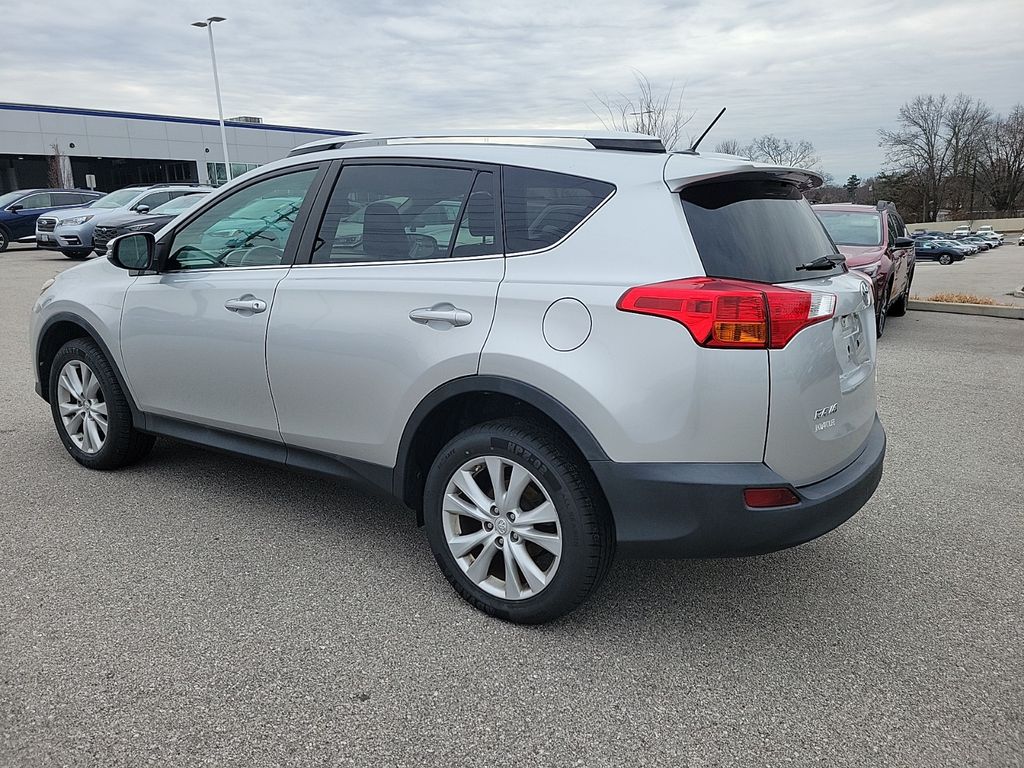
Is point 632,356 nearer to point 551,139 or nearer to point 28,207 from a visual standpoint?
point 551,139

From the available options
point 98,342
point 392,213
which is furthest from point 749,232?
point 98,342

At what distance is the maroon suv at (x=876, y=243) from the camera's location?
29.8 ft

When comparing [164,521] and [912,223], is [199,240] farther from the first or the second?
[912,223]

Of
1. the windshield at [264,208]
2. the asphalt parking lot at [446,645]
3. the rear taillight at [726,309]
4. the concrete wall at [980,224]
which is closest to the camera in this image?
the asphalt parking lot at [446,645]

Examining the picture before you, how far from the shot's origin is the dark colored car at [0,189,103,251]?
22.5 meters

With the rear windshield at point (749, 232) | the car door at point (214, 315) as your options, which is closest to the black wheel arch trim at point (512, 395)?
the rear windshield at point (749, 232)

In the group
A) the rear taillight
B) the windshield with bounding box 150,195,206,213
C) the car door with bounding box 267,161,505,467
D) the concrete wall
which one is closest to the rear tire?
the car door with bounding box 267,161,505,467

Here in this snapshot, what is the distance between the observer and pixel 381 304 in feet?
10.6

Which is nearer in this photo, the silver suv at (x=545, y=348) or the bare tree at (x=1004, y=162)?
the silver suv at (x=545, y=348)

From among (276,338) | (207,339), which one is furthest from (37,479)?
(276,338)

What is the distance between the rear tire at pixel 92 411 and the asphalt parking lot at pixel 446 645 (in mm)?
245

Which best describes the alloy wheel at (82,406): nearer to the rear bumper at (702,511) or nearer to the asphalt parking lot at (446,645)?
the asphalt parking lot at (446,645)

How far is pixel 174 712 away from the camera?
2525mm

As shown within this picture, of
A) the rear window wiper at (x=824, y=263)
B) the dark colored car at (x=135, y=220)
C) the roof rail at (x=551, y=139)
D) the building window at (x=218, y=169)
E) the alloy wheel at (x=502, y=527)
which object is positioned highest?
the building window at (x=218, y=169)
